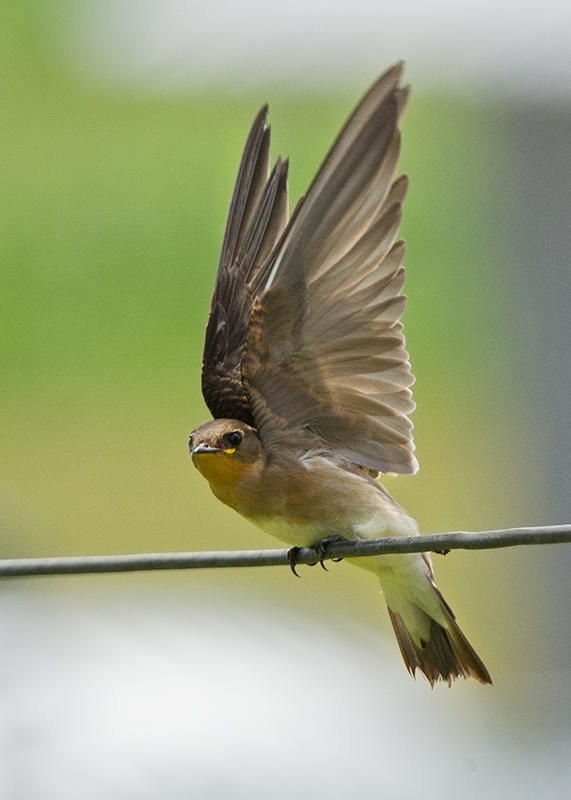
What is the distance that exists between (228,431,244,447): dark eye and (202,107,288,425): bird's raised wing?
179 mm

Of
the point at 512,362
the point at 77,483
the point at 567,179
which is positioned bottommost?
the point at 77,483

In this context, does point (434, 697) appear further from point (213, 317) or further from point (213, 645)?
point (213, 317)

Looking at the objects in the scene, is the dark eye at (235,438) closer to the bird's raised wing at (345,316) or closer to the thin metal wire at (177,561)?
the bird's raised wing at (345,316)

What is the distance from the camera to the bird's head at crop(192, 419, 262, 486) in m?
3.00

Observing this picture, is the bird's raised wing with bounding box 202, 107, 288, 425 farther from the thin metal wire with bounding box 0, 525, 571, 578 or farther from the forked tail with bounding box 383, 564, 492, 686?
the thin metal wire with bounding box 0, 525, 571, 578

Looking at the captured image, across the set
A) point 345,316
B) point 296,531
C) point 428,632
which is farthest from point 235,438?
point 428,632

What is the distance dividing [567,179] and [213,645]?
440 centimetres

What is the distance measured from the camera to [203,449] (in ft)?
9.80

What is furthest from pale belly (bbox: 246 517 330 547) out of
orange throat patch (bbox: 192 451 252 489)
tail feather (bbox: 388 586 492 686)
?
tail feather (bbox: 388 586 492 686)

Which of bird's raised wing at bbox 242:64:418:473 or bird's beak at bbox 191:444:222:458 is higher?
bird's raised wing at bbox 242:64:418:473

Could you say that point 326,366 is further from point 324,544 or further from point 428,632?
point 428,632

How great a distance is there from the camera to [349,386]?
314 cm

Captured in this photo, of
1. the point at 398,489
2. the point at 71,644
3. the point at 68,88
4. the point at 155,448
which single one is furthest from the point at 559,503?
the point at 68,88

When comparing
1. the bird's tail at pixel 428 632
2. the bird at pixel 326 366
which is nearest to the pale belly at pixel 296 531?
the bird at pixel 326 366
